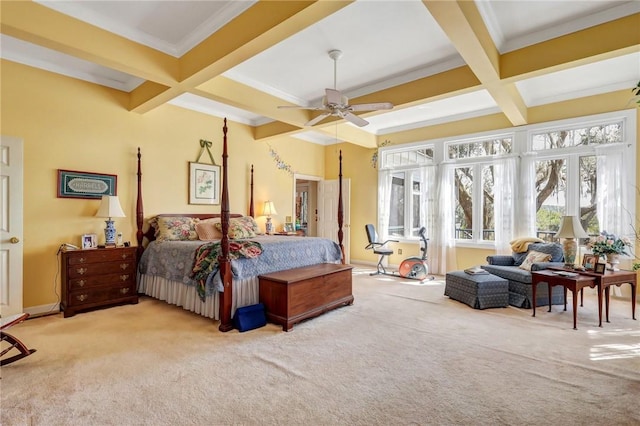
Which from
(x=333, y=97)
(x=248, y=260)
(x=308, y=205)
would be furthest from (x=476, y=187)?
(x=248, y=260)

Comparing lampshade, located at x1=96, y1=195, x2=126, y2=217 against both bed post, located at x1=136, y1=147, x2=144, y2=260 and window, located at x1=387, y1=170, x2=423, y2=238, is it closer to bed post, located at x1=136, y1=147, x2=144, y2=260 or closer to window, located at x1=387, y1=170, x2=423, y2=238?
bed post, located at x1=136, y1=147, x2=144, y2=260

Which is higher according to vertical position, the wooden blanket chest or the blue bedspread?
the blue bedspread

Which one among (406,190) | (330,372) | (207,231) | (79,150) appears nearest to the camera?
(330,372)

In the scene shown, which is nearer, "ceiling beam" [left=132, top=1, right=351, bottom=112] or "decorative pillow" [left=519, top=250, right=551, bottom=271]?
"ceiling beam" [left=132, top=1, right=351, bottom=112]

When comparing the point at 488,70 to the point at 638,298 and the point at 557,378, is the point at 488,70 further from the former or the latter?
the point at 638,298

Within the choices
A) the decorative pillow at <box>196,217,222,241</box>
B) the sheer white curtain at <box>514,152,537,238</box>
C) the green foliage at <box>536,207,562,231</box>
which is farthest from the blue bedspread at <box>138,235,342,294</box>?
the green foliage at <box>536,207,562,231</box>

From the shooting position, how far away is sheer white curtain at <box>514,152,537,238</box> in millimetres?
5227

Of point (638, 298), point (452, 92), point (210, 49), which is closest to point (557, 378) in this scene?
point (452, 92)

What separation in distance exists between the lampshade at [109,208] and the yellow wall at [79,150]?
0.36 m

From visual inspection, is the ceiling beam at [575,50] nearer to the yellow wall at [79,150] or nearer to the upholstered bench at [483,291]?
the upholstered bench at [483,291]

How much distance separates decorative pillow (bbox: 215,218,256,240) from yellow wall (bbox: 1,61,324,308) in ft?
2.45

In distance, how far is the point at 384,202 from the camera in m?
7.11

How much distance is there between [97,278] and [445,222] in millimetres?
5683

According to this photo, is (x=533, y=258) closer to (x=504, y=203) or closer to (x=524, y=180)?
(x=504, y=203)
